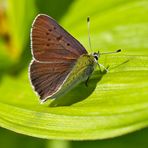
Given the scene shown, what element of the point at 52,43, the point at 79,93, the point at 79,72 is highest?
the point at 52,43

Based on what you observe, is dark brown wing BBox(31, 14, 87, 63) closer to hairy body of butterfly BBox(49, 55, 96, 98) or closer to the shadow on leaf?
hairy body of butterfly BBox(49, 55, 96, 98)

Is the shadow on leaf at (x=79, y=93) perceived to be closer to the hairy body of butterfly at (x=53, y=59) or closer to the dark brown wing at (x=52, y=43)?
the hairy body of butterfly at (x=53, y=59)

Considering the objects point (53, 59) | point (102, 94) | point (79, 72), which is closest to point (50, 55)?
point (53, 59)

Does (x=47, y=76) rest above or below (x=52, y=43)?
below

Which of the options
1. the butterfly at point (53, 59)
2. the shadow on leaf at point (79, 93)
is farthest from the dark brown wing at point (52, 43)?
the shadow on leaf at point (79, 93)

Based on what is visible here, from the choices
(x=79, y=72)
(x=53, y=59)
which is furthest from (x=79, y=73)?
(x=53, y=59)

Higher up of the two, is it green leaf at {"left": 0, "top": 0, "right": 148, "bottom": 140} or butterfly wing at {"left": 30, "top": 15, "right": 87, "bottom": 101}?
butterfly wing at {"left": 30, "top": 15, "right": 87, "bottom": 101}

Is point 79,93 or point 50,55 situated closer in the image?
point 50,55

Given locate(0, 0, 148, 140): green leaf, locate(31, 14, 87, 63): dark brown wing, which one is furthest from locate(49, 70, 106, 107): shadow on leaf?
locate(31, 14, 87, 63): dark brown wing

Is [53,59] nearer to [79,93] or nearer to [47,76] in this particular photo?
[47,76]
